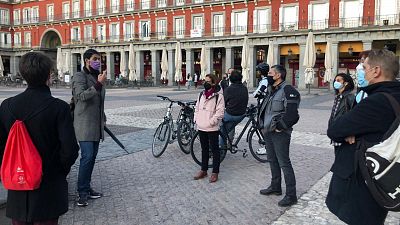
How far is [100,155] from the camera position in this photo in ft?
26.6

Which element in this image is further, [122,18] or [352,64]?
[122,18]

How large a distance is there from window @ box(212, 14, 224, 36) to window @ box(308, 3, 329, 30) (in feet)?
31.2

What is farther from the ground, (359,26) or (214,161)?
(359,26)

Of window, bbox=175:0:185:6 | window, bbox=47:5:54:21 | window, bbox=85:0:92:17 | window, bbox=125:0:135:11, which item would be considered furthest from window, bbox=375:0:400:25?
window, bbox=47:5:54:21

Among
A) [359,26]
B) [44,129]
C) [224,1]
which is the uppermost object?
[224,1]

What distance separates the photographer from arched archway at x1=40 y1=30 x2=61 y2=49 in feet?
194

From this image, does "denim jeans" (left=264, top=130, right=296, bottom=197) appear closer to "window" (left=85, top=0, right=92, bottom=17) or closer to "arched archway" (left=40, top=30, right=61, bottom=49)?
"window" (left=85, top=0, right=92, bottom=17)

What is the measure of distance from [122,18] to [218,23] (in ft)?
45.5

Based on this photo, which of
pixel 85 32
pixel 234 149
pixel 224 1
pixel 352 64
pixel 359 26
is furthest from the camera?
pixel 85 32

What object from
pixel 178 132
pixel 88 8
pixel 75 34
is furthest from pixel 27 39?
pixel 178 132

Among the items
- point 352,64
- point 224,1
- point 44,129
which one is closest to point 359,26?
point 352,64

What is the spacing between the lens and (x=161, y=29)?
4612 centimetres

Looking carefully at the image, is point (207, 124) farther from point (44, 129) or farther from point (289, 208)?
point (44, 129)

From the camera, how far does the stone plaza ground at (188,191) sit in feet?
15.4
